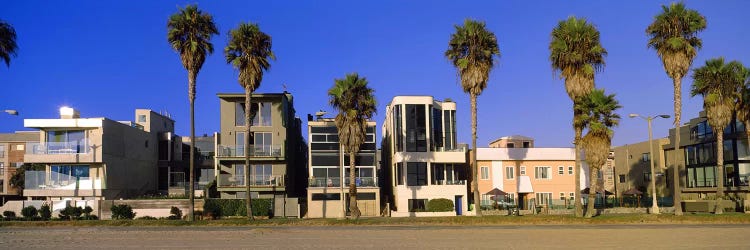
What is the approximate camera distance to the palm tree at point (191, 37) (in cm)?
4450

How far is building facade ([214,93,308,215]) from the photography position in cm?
5422

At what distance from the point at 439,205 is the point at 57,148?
1223 inches

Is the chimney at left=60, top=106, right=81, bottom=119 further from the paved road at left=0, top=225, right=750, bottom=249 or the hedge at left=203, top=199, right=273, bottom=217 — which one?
the paved road at left=0, top=225, right=750, bottom=249

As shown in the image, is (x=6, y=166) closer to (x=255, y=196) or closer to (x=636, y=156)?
(x=255, y=196)

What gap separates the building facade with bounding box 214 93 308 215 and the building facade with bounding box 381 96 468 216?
30.5 ft

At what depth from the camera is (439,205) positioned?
53562 millimetres

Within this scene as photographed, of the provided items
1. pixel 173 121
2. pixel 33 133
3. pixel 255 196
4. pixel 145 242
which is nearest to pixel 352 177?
pixel 255 196

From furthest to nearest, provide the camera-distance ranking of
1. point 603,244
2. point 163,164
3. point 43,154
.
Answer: point 163,164 < point 43,154 < point 603,244

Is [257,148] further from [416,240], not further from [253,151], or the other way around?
[416,240]

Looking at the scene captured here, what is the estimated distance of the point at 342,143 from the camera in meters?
47.6

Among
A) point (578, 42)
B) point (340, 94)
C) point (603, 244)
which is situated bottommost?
point (603, 244)

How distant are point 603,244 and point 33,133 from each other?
72.3 meters

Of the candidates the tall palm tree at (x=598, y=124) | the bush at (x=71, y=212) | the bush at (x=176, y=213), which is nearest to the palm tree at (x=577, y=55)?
the tall palm tree at (x=598, y=124)

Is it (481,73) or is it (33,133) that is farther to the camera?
(33,133)
